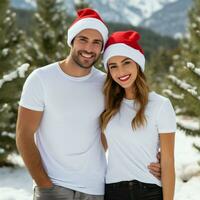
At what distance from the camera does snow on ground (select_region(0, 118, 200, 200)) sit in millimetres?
7785

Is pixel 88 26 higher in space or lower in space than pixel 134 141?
higher

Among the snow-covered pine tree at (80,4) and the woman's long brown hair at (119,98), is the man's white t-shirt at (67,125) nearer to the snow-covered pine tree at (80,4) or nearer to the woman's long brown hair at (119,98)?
the woman's long brown hair at (119,98)

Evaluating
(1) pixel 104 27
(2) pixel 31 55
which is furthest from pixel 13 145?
(2) pixel 31 55

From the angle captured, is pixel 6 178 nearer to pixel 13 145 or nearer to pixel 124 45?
pixel 13 145

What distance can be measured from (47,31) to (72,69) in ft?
60.7

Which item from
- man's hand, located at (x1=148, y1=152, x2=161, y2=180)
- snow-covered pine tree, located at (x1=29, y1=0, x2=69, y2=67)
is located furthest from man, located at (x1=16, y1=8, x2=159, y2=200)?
snow-covered pine tree, located at (x1=29, y1=0, x2=69, y2=67)

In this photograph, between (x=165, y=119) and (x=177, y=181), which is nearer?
(x=165, y=119)

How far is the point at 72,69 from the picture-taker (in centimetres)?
377

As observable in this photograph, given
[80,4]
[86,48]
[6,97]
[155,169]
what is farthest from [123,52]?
[80,4]

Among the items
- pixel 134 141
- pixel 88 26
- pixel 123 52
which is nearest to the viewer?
pixel 134 141

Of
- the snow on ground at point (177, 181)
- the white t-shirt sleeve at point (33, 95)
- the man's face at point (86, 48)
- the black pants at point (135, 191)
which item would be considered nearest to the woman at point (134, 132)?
the black pants at point (135, 191)

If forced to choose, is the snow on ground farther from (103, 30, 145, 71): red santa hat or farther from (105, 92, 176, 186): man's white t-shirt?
(103, 30, 145, 71): red santa hat

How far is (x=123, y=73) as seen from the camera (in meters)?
3.65

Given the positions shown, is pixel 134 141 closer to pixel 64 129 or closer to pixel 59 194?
pixel 64 129
